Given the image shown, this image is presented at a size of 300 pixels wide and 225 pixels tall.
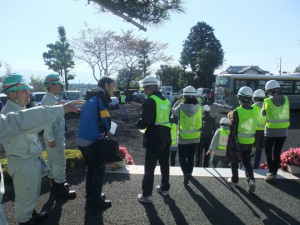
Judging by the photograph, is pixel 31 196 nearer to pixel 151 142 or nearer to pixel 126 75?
pixel 151 142

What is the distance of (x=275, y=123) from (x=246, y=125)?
0.79m

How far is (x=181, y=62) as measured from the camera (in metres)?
53.6

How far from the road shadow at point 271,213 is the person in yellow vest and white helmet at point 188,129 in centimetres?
111

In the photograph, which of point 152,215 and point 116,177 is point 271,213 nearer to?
point 152,215

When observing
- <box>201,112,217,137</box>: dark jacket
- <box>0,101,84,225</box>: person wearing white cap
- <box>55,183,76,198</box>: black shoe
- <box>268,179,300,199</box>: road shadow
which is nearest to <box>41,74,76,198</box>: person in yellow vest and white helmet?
<box>55,183,76,198</box>: black shoe

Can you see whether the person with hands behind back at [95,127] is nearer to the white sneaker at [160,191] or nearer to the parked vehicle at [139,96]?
the white sneaker at [160,191]

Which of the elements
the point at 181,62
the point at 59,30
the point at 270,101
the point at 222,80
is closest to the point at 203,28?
the point at 181,62

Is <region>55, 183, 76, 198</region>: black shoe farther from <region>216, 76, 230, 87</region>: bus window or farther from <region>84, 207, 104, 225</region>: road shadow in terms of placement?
<region>216, 76, 230, 87</region>: bus window

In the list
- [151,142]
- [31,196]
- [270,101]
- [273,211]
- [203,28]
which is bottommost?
[273,211]

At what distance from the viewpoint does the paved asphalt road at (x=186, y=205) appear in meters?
3.68

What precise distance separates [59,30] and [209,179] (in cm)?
3301

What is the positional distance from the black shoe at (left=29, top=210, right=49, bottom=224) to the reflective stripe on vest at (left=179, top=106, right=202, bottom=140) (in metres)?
2.50

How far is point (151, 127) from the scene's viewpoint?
4191mm

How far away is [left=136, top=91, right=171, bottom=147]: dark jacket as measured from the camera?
4077 millimetres
